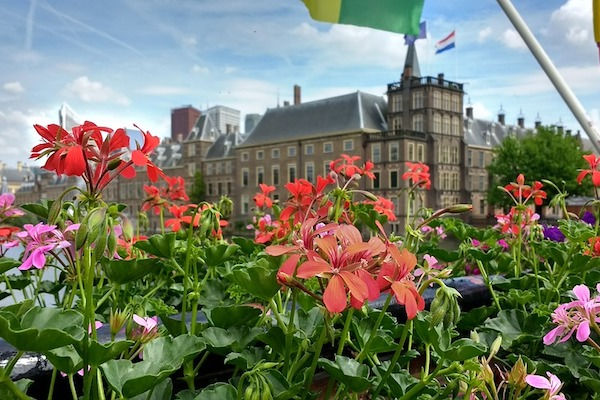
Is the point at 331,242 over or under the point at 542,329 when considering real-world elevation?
over

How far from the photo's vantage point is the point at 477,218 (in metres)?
31.9

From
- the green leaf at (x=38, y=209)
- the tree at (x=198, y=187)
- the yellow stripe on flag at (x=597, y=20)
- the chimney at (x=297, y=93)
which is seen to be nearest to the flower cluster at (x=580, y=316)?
the green leaf at (x=38, y=209)

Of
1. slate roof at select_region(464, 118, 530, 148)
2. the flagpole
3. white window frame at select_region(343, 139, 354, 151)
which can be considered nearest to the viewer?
the flagpole

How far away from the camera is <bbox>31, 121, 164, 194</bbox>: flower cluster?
0.68 m

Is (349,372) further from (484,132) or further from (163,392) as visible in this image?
(484,132)

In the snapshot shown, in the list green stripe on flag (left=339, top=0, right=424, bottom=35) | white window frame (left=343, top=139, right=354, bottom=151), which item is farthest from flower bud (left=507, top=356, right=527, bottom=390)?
white window frame (left=343, top=139, right=354, bottom=151)

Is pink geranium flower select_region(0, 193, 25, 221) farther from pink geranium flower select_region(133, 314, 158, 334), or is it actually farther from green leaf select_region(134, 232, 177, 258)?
pink geranium flower select_region(133, 314, 158, 334)

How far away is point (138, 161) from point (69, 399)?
1.55 ft

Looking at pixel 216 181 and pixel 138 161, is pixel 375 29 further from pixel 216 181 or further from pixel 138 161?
pixel 216 181

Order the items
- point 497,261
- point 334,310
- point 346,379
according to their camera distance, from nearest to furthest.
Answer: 1. point 334,310
2. point 346,379
3. point 497,261

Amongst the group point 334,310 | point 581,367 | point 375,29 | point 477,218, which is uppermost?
point 375,29

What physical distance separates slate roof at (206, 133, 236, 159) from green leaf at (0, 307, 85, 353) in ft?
124

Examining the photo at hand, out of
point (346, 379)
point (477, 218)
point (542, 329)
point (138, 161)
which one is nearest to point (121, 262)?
point (138, 161)

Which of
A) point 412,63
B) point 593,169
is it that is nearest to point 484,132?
point 412,63
